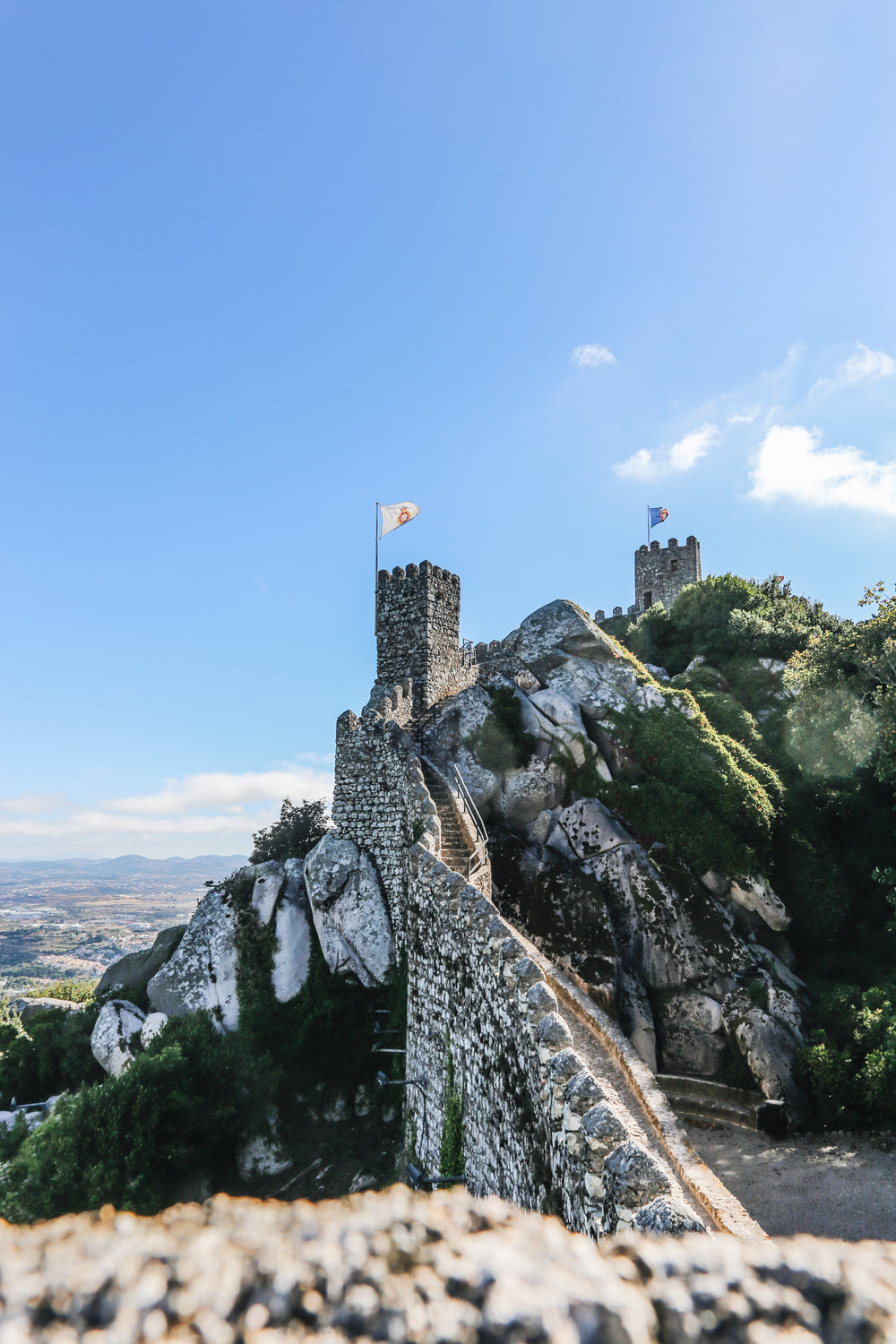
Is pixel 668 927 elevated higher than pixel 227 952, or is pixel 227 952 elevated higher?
pixel 668 927

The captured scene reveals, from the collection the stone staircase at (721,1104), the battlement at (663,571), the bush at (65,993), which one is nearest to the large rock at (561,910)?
the stone staircase at (721,1104)

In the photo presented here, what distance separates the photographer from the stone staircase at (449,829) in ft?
52.1

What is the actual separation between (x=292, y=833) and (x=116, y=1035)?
31.1 ft

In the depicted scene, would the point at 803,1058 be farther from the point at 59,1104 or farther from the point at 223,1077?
the point at 59,1104

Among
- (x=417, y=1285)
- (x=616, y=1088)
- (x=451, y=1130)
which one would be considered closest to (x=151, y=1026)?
(x=451, y=1130)

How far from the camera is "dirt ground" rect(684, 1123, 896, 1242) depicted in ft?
36.5

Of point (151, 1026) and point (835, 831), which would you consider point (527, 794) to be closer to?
point (835, 831)

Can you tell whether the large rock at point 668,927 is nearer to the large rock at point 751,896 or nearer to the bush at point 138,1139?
the large rock at point 751,896

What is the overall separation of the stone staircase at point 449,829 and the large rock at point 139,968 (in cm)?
889

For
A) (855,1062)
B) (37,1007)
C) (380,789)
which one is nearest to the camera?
(855,1062)

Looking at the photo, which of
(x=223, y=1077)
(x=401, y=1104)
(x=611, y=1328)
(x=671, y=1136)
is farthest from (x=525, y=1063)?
(x=223, y=1077)

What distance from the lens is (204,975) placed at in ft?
58.6

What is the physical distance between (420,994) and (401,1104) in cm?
471

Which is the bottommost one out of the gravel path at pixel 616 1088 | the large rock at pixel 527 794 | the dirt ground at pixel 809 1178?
the dirt ground at pixel 809 1178
